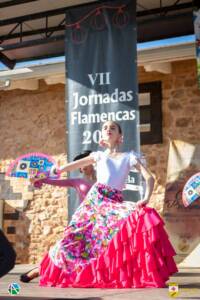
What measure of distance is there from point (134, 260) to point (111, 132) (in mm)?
1128

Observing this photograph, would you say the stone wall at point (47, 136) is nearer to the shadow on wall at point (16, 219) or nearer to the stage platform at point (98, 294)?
the shadow on wall at point (16, 219)

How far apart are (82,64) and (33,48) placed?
251cm

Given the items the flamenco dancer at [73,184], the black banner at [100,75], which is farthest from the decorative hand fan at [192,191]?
the flamenco dancer at [73,184]

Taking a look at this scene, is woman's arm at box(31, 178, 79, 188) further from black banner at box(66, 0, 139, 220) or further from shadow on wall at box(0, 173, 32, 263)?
shadow on wall at box(0, 173, 32, 263)

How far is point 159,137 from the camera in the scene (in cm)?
891

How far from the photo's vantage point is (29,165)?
10117 millimetres

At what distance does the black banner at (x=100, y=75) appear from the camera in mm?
6473

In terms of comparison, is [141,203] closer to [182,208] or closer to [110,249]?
[110,249]

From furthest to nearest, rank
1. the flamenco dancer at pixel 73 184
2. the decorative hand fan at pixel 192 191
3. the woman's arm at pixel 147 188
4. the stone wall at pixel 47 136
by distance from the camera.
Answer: the stone wall at pixel 47 136 < the decorative hand fan at pixel 192 191 < the flamenco dancer at pixel 73 184 < the woman's arm at pixel 147 188

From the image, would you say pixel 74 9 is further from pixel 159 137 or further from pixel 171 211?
pixel 171 211

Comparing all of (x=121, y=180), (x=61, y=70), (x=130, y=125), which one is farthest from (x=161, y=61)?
(x=121, y=180)

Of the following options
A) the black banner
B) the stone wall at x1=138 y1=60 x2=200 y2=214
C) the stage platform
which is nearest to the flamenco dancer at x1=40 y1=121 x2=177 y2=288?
the stage platform

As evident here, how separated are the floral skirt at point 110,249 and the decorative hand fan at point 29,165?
18.6 ft

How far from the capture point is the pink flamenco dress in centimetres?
384
